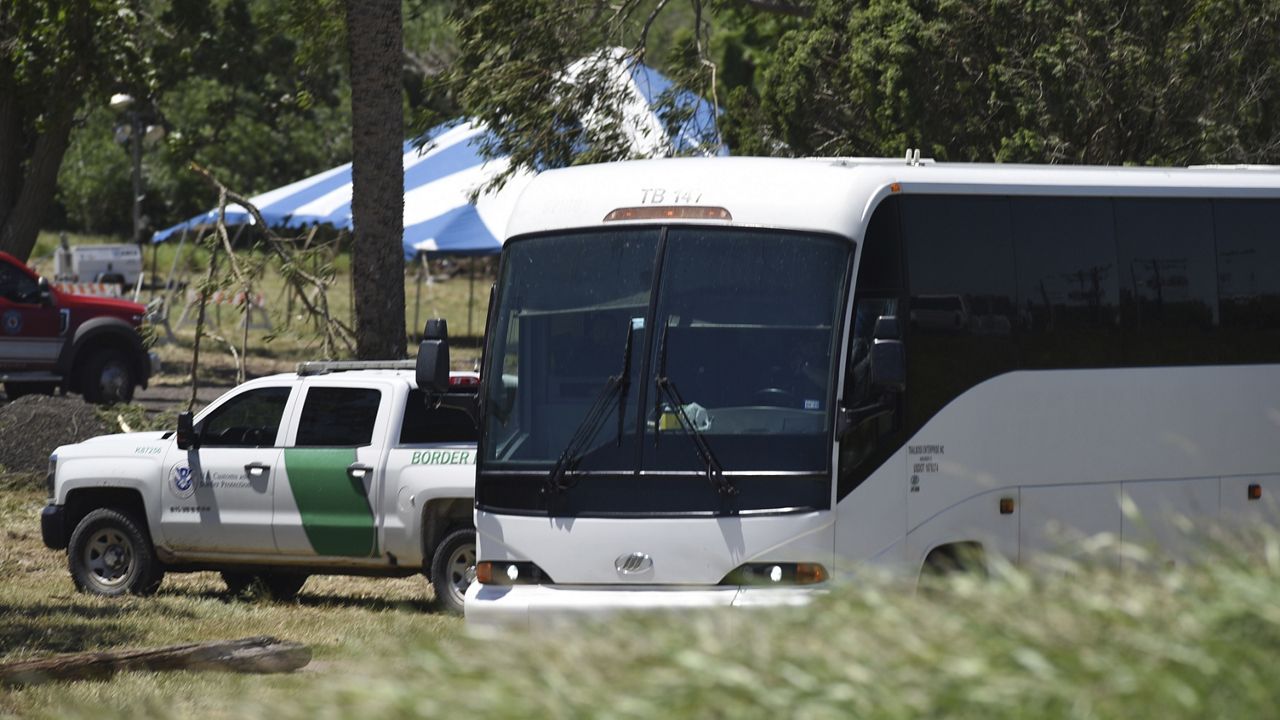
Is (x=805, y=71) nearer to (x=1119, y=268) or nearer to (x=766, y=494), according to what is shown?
(x=1119, y=268)

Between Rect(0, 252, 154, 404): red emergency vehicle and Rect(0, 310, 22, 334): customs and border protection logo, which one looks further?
Rect(0, 252, 154, 404): red emergency vehicle

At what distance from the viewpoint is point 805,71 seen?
814 inches

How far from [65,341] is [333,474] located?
43.4ft

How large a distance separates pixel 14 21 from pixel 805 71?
1168cm

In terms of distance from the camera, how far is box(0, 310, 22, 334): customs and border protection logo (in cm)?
2372

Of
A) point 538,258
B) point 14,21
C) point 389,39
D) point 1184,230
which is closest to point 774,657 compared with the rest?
point 538,258

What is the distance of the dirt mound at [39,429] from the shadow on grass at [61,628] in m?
6.25

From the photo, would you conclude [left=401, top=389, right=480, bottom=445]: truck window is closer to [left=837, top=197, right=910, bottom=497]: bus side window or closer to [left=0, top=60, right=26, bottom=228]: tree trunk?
[left=837, top=197, right=910, bottom=497]: bus side window

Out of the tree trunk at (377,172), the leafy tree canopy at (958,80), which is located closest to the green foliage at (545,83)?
the leafy tree canopy at (958,80)

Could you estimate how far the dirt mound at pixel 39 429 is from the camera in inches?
719

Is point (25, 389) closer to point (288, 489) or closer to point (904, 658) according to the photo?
point (288, 489)

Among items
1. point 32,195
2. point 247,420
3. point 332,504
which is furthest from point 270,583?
point 32,195

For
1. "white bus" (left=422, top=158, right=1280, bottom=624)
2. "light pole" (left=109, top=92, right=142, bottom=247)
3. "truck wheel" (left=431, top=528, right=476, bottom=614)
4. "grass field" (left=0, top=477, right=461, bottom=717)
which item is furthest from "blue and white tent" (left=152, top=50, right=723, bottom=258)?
"white bus" (left=422, top=158, right=1280, bottom=624)

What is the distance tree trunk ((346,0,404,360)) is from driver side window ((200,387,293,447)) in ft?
12.0
